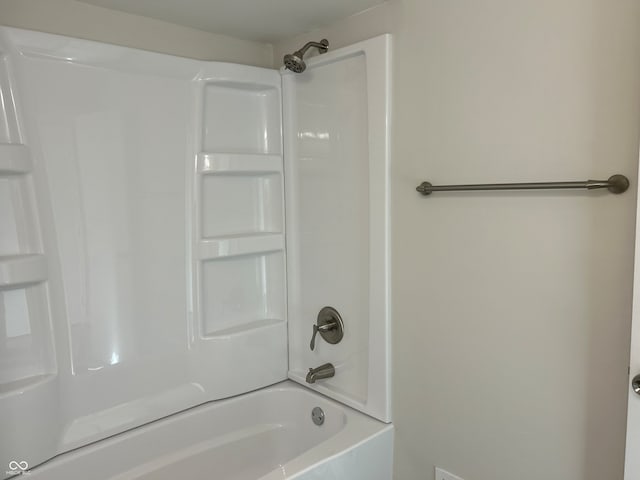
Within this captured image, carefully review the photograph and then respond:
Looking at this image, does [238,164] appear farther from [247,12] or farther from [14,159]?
[14,159]

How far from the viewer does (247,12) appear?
5.92ft

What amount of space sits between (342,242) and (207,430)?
940 mm

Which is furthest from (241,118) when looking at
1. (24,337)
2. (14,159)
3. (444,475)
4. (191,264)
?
(444,475)

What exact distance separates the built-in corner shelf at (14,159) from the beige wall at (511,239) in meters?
1.20

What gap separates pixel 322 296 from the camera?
80.5 inches

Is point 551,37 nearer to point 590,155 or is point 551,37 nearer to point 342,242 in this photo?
point 590,155

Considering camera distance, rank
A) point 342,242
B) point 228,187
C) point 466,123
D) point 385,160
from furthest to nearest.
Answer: point 228,187
point 342,242
point 385,160
point 466,123

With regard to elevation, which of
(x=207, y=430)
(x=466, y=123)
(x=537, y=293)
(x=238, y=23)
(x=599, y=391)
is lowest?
(x=207, y=430)

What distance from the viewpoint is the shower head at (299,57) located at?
1876 mm

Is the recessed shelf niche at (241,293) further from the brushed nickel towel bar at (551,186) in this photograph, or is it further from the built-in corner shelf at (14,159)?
the brushed nickel towel bar at (551,186)

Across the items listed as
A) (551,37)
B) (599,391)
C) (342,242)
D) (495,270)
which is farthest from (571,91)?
(342,242)

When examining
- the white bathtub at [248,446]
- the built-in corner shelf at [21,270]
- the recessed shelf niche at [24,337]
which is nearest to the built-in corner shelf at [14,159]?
the built-in corner shelf at [21,270]

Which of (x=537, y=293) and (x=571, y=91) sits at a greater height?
(x=571, y=91)

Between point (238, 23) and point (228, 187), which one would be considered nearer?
point (238, 23)
